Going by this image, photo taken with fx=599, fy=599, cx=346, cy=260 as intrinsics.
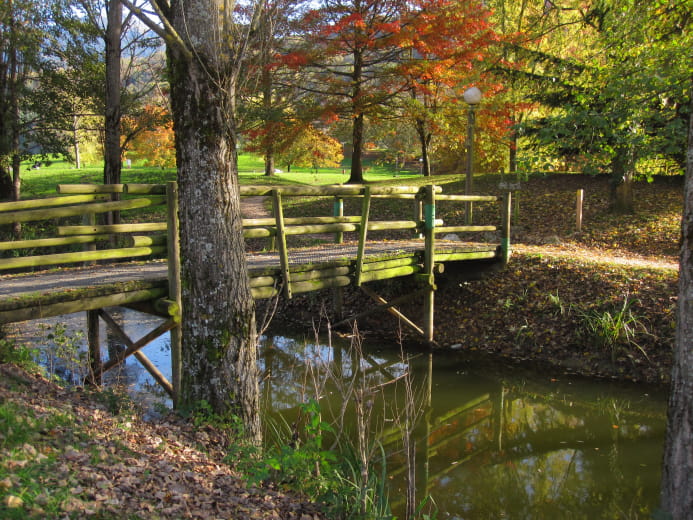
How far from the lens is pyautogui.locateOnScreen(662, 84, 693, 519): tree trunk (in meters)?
4.73

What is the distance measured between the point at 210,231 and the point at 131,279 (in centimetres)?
172

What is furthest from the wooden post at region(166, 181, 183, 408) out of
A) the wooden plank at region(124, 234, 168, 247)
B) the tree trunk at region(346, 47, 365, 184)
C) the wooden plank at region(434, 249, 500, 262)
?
the tree trunk at region(346, 47, 365, 184)

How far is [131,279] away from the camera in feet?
22.3

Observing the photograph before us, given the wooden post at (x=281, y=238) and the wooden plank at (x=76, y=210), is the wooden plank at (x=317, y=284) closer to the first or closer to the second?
the wooden post at (x=281, y=238)

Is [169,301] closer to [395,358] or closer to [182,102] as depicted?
[182,102]

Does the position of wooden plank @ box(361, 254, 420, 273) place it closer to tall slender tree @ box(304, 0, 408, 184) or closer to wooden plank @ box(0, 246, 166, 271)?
wooden plank @ box(0, 246, 166, 271)

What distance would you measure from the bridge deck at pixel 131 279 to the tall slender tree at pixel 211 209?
1.07 m

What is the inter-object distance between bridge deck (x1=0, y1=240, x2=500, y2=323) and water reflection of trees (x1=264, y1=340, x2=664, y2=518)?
1.43 metres

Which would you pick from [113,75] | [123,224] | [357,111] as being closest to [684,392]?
[123,224]

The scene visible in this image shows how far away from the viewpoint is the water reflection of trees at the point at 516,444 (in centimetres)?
587

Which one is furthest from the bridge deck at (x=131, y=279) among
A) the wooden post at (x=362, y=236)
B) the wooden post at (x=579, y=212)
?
the wooden post at (x=579, y=212)

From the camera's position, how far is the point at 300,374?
960cm

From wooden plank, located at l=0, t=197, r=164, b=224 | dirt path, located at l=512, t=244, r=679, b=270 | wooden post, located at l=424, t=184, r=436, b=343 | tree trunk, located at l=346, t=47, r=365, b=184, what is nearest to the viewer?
wooden plank, located at l=0, t=197, r=164, b=224

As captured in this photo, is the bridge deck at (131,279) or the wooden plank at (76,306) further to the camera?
the bridge deck at (131,279)
